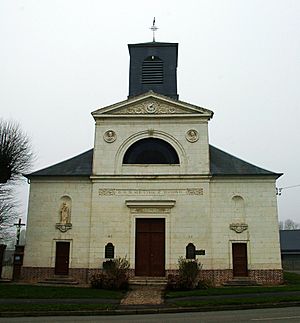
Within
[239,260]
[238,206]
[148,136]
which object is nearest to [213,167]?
[238,206]

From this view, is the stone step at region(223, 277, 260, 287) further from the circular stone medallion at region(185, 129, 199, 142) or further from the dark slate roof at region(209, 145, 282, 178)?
the circular stone medallion at region(185, 129, 199, 142)

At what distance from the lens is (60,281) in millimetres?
22859

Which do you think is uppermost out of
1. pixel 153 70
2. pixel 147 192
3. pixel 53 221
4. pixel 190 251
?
pixel 153 70

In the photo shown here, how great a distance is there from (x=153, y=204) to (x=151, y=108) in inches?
241

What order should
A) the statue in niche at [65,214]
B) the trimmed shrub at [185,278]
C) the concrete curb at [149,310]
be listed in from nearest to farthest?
1. the concrete curb at [149,310]
2. the trimmed shrub at [185,278]
3. the statue in niche at [65,214]

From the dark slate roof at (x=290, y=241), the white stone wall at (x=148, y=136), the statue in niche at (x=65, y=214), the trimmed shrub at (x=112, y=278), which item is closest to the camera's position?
the trimmed shrub at (x=112, y=278)

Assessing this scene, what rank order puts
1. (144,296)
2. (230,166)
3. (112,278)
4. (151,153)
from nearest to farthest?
Result: (144,296)
(112,278)
(230,166)
(151,153)

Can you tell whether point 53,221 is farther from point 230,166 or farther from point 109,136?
point 230,166

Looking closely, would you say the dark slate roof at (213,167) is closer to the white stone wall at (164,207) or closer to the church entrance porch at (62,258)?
the white stone wall at (164,207)

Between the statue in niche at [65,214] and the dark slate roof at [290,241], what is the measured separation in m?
36.1

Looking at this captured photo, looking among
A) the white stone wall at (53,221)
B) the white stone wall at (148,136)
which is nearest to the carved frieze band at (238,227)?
the white stone wall at (148,136)

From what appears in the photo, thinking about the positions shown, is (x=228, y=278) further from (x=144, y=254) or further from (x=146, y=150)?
(x=146, y=150)

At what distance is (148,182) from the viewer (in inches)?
952

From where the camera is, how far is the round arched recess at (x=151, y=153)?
81.6 ft
